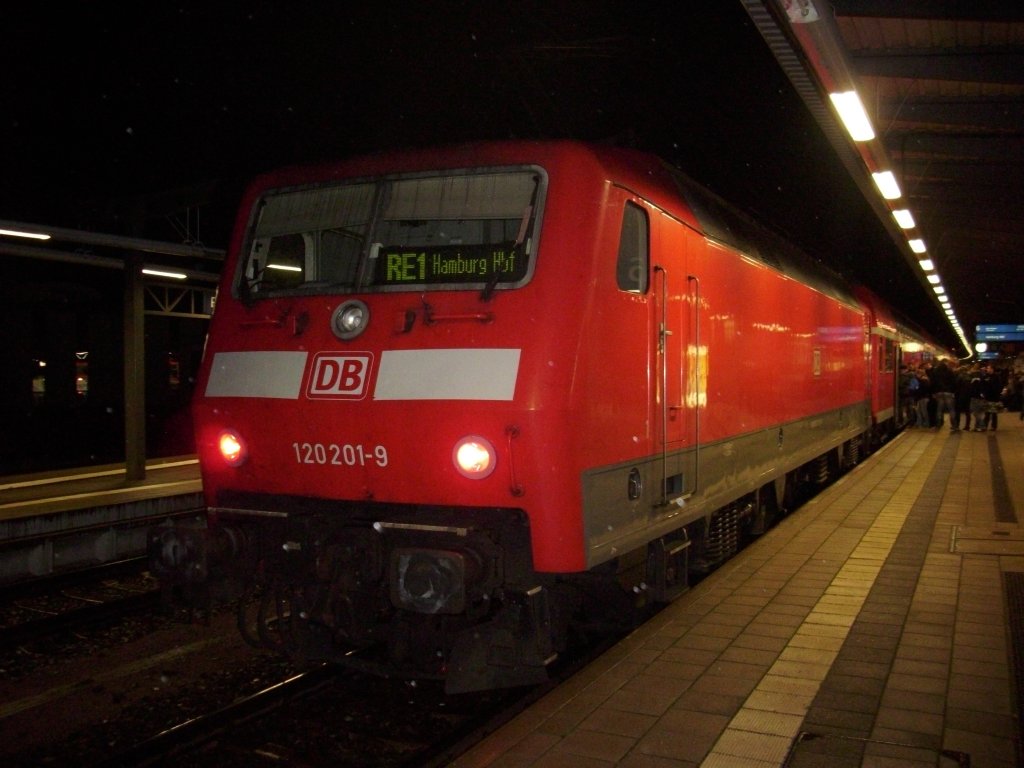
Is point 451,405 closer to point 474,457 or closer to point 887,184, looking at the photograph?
point 474,457

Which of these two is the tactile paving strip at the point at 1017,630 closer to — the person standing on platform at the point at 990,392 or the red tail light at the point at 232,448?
the red tail light at the point at 232,448

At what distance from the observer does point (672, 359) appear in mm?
5789

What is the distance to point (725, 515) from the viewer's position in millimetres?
7684

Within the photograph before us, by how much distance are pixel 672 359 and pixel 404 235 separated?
1.85m

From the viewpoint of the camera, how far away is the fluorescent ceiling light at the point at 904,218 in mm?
13688

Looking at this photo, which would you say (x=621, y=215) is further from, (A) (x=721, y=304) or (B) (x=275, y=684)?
(B) (x=275, y=684)

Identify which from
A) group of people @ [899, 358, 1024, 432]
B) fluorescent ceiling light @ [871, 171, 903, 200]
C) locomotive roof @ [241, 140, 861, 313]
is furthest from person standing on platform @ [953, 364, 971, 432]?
locomotive roof @ [241, 140, 861, 313]

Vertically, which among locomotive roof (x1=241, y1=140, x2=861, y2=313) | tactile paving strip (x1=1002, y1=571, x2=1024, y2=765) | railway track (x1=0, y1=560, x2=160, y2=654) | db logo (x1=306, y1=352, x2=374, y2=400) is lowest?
railway track (x1=0, y1=560, x2=160, y2=654)

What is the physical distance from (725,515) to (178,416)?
826 inches

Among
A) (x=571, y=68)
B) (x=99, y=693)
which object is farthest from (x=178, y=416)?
(x=99, y=693)

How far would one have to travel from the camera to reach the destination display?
4.84 meters

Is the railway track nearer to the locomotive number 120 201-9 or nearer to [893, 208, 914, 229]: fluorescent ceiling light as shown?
the locomotive number 120 201-9

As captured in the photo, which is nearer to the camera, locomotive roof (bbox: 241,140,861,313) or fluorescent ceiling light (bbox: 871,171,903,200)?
locomotive roof (bbox: 241,140,861,313)

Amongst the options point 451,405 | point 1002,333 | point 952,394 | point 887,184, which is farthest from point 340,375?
point 1002,333
